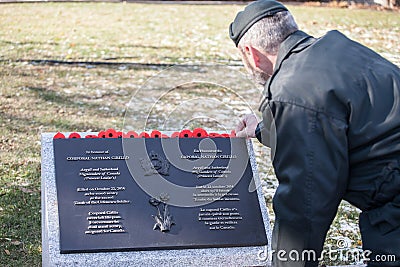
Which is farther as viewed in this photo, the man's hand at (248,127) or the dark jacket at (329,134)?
the man's hand at (248,127)

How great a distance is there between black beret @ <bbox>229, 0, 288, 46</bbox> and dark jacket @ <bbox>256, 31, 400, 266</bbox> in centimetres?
17

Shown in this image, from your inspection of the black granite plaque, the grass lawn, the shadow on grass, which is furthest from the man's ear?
the shadow on grass

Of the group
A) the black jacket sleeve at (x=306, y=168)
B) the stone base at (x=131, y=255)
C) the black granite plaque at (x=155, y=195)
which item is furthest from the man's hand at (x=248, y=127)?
the black jacket sleeve at (x=306, y=168)

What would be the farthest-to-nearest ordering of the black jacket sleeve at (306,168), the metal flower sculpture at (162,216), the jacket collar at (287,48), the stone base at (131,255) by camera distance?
the metal flower sculpture at (162,216) < the stone base at (131,255) < the jacket collar at (287,48) < the black jacket sleeve at (306,168)

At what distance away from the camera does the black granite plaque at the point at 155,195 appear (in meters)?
3.68

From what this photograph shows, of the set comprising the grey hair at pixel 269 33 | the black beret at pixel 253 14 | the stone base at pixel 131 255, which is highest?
the black beret at pixel 253 14

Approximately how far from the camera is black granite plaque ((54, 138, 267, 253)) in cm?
368

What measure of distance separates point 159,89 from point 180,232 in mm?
5533

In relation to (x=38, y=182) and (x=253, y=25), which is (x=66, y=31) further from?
(x=253, y=25)

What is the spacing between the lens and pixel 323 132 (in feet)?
9.04

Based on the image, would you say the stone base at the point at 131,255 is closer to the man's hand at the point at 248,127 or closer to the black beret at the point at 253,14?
the man's hand at the point at 248,127

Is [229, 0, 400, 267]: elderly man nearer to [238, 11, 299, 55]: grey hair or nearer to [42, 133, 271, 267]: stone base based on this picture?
[238, 11, 299, 55]: grey hair

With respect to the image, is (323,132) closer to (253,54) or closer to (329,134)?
(329,134)

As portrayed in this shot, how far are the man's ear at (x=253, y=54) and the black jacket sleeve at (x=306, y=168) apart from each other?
0.90 ft
